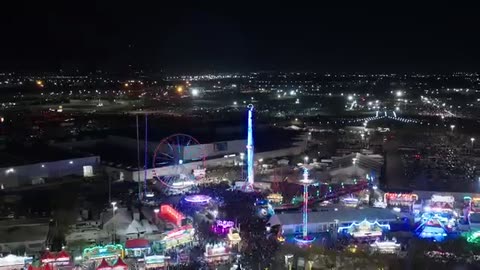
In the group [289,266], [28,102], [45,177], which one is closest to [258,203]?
[289,266]

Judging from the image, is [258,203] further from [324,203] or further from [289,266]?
[289,266]

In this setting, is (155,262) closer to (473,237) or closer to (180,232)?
(180,232)

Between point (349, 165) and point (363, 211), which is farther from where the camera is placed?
point (349, 165)

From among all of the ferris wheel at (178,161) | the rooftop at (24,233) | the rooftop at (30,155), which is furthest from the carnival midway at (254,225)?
the rooftop at (30,155)

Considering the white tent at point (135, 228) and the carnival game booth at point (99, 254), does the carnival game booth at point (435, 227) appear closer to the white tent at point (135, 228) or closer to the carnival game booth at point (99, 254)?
the white tent at point (135, 228)

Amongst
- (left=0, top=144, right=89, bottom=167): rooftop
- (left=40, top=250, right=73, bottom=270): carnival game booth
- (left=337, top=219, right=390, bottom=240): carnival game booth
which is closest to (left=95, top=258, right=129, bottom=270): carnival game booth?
(left=40, top=250, right=73, bottom=270): carnival game booth
